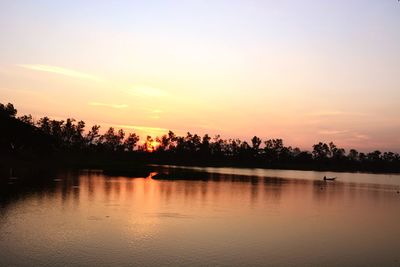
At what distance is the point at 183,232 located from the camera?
74.4ft

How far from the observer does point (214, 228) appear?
24250mm

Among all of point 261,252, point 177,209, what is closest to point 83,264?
point 261,252

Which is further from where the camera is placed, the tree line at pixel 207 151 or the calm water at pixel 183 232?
the tree line at pixel 207 151

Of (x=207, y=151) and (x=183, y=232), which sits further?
(x=207, y=151)

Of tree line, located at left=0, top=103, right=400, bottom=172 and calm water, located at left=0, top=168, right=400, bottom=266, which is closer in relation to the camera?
calm water, located at left=0, top=168, right=400, bottom=266

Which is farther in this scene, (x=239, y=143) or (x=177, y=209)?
(x=239, y=143)

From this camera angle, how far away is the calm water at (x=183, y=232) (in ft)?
56.7

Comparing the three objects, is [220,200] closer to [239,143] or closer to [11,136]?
[11,136]

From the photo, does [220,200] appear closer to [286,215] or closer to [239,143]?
[286,215]

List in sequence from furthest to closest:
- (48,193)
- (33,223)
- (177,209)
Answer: (48,193) < (177,209) < (33,223)

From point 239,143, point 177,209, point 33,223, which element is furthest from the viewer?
point 239,143

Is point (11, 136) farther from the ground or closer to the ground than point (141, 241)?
farther from the ground

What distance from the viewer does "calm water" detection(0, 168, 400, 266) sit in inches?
681

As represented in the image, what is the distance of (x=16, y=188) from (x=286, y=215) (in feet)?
78.6
